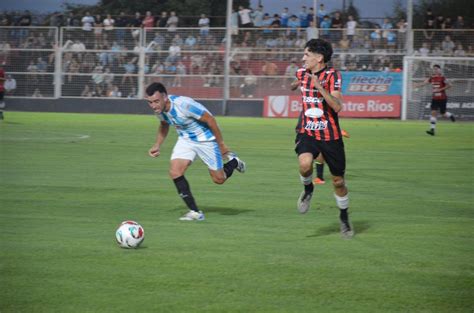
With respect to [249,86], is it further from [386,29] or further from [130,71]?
[386,29]

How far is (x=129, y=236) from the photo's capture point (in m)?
8.03

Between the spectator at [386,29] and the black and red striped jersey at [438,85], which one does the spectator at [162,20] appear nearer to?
the spectator at [386,29]

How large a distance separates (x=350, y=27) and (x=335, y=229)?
29.6 m

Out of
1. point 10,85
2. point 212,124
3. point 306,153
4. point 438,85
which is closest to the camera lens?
point 306,153

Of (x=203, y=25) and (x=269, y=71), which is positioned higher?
(x=203, y=25)

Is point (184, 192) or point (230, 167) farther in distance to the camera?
point (230, 167)

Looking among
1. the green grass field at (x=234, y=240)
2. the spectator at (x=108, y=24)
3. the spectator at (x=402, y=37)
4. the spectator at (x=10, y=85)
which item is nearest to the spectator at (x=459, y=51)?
the spectator at (x=402, y=37)

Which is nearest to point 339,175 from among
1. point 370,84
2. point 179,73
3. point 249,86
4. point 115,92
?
point 370,84

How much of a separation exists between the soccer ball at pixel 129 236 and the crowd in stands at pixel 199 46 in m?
29.4

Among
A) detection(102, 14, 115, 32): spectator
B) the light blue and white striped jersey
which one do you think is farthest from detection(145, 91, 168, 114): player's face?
detection(102, 14, 115, 32): spectator

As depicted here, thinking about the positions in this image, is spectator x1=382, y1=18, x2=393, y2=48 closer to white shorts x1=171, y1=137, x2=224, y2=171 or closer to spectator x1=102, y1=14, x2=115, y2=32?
spectator x1=102, y1=14, x2=115, y2=32

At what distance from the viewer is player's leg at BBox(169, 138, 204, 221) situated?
10.1 meters

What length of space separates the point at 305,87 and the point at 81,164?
8.54m

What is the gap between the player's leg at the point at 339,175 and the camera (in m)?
9.00
